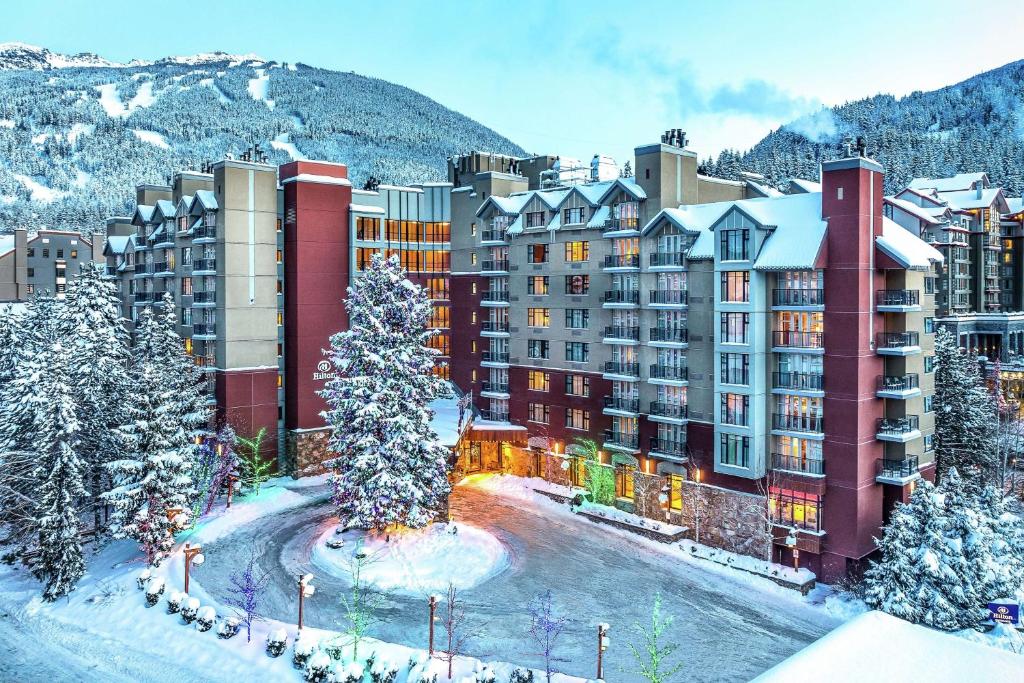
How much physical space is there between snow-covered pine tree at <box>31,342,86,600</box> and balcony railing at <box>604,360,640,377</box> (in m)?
29.2

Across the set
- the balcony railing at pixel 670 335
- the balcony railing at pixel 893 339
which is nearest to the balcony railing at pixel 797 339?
the balcony railing at pixel 893 339

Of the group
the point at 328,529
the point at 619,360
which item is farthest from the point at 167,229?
the point at 619,360

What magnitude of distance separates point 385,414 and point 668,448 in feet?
53.0

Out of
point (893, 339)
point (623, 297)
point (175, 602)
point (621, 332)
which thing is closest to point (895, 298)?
point (893, 339)

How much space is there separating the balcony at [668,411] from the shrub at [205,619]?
2496cm

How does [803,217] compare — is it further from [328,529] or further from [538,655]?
[328,529]

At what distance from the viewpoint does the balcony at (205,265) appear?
5438 centimetres

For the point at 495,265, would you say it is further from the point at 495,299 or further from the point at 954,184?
the point at 954,184

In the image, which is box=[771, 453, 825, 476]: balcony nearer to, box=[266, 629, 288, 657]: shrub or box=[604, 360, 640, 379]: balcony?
box=[604, 360, 640, 379]: balcony

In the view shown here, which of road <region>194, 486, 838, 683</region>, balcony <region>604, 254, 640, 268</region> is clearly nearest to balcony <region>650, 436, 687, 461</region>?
road <region>194, 486, 838, 683</region>

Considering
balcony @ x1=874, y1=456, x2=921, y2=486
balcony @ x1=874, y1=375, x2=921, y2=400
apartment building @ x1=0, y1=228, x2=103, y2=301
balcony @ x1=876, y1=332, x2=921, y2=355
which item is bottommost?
balcony @ x1=874, y1=456, x2=921, y2=486

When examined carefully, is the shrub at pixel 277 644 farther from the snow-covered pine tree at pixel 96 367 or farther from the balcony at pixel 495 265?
the balcony at pixel 495 265

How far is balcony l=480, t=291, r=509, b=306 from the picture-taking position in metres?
56.2

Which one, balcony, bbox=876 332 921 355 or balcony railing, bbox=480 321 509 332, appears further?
balcony railing, bbox=480 321 509 332
